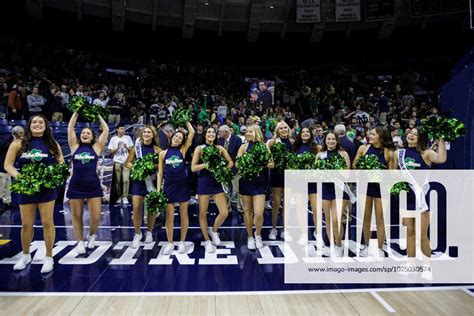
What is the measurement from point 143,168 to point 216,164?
903mm

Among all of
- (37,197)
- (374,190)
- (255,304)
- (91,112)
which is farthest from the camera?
(91,112)

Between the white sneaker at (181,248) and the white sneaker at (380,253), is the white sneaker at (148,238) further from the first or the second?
the white sneaker at (380,253)

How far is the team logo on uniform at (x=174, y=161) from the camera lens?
457cm

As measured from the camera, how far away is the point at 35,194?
13.2ft

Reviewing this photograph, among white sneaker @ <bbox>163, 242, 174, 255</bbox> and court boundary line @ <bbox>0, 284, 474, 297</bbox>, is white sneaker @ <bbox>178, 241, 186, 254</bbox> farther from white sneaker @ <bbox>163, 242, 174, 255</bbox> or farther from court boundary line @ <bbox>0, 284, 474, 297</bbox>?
court boundary line @ <bbox>0, 284, 474, 297</bbox>

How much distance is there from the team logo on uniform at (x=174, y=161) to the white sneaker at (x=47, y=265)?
165 cm

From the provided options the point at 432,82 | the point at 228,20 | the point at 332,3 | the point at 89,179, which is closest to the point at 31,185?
the point at 89,179

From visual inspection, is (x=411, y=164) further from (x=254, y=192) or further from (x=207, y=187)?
(x=207, y=187)

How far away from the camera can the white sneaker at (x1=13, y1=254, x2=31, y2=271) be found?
13.5 ft

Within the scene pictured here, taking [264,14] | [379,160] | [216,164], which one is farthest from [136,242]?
[264,14]

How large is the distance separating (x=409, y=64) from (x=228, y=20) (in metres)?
9.44

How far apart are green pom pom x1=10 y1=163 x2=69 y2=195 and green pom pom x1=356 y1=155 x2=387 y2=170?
129 inches

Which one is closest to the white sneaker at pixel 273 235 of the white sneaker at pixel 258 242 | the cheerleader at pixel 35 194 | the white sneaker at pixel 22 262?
the white sneaker at pixel 258 242

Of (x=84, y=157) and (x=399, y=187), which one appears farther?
(x=84, y=157)
